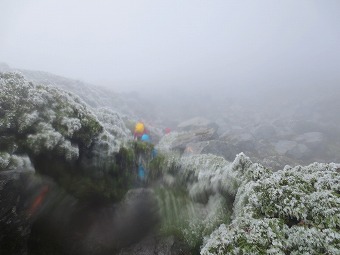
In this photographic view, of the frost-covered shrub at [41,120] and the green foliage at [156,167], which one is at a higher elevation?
the frost-covered shrub at [41,120]

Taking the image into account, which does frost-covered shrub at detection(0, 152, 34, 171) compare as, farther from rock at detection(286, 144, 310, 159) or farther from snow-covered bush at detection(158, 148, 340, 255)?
rock at detection(286, 144, 310, 159)

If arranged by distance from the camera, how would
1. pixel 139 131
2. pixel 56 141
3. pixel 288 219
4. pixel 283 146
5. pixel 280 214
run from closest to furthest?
pixel 288 219 < pixel 280 214 < pixel 56 141 < pixel 139 131 < pixel 283 146

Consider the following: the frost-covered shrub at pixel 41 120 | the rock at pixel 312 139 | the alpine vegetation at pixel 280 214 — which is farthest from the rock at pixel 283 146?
the frost-covered shrub at pixel 41 120

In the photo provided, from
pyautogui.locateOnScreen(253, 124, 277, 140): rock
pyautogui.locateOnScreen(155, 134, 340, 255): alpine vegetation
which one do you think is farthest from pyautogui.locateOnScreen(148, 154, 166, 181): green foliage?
pyautogui.locateOnScreen(253, 124, 277, 140): rock

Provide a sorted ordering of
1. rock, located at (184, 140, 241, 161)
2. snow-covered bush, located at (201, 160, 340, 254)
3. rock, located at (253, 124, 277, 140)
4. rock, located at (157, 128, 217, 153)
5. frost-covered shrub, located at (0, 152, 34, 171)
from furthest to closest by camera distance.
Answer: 1. rock, located at (253, 124, 277, 140)
2. rock, located at (157, 128, 217, 153)
3. rock, located at (184, 140, 241, 161)
4. frost-covered shrub, located at (0, 152, 34, 171)
5. snow-covered bush, located at (201, 160, 340, 254)

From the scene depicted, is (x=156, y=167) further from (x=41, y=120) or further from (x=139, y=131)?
(x=139, y=131)

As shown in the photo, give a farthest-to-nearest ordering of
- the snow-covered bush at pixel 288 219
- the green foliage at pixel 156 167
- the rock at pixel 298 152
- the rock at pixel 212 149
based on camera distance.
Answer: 1. the rock at pixel 298 152
2. the rock at pixel 212 149
3. the green foliage at pixel 156 167
4. the snow-covered bush at pixel 288 219

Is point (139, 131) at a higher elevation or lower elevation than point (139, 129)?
lower

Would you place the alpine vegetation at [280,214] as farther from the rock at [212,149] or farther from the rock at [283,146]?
the rock at [283,146]

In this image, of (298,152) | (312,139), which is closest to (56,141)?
(298,152)

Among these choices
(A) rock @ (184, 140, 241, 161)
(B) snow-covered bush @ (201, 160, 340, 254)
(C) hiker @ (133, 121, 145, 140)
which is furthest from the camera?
(C) hiker @ (133, 121, 145, 140)

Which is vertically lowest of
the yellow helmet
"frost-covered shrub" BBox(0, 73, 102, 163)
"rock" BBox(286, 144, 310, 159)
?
"rock" BBox(286, 144, 310, 159)

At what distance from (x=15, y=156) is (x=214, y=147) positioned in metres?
32.6

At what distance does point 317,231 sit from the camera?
9172 mm
